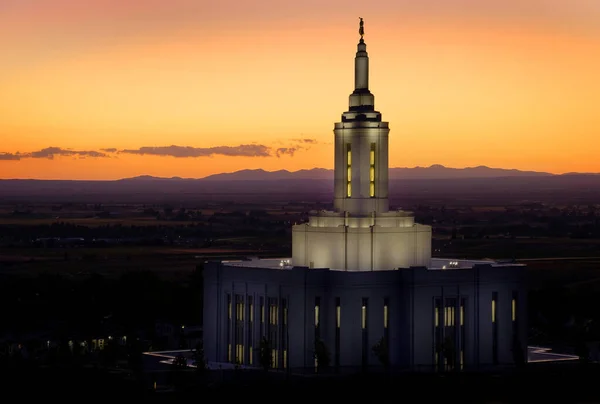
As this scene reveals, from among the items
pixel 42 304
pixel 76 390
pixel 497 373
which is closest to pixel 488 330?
pixel 497 373

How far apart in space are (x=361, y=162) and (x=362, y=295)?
802cm

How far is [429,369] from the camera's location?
83.3 m

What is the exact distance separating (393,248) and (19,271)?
382ft

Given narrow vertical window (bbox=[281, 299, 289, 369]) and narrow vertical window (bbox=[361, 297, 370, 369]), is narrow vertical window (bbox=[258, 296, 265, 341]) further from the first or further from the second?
narrow vertical window (bbox=[361, 297, 370, 369])

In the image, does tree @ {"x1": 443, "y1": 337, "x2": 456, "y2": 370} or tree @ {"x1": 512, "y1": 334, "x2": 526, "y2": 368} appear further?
tree @ {"x1": 512, "y1": 334, "x2": 526, "y2": 368}

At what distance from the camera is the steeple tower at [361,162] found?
86.6 meters

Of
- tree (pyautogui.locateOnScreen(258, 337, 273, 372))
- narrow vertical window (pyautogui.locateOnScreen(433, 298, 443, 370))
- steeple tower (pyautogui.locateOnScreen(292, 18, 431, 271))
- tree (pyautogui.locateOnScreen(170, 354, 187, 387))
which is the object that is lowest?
tree (pyautogui.locateOnScreen(170, 354, 187, 387))

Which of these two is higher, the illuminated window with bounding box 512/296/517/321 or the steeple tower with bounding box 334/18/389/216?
the steeple tower with bounding box 334/18/389/216

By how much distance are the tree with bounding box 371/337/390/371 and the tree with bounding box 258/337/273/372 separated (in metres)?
5.09

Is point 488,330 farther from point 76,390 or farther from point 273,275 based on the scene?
point 76,390

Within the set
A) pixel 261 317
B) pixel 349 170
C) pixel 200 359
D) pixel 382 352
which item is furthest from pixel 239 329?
pixel 349 170

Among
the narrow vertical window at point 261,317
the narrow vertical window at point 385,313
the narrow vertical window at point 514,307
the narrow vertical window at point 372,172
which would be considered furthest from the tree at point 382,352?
the narrow vertical window at point 372,172

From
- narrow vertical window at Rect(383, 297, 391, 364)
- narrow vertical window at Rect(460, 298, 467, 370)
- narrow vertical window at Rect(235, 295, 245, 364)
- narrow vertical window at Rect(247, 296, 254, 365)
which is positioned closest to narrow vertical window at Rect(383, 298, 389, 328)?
narrow vertical window at Rect(383, 297, 391, 364)

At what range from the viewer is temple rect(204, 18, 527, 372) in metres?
82.2
